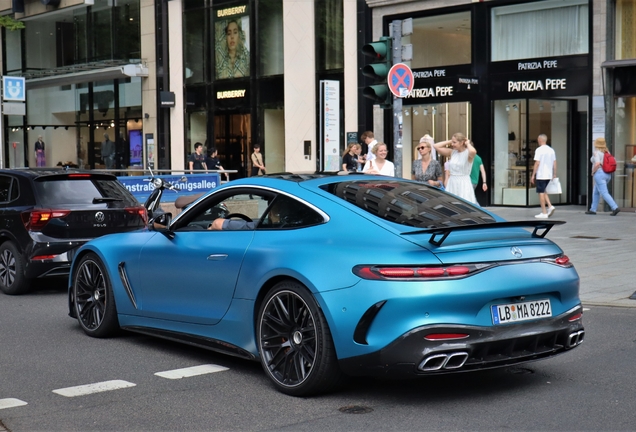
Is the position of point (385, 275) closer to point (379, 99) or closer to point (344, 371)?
point (344, 371)

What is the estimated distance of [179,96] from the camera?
3269cm

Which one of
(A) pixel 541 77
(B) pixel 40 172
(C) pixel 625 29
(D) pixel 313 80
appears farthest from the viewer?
(D) pixel 313 80

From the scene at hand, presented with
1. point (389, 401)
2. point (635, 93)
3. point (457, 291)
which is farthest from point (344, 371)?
point (635, 93)

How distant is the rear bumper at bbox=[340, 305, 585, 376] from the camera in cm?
530

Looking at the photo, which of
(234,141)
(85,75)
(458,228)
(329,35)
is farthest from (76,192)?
(85,75)

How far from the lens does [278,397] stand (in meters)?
5.85

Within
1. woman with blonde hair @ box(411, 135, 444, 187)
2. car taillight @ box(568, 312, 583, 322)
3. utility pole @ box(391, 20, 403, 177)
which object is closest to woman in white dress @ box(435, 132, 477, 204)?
woman with blonde hair @ box(411, 135, 444, 187)

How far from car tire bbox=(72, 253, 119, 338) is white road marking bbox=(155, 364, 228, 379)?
1.38 meters

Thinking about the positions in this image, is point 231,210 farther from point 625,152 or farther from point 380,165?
point 625,152

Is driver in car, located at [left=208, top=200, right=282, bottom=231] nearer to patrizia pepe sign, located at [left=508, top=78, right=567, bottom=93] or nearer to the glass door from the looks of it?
patrizia pepe sign, located at [left=508, top=78, right=567, bottom=93]

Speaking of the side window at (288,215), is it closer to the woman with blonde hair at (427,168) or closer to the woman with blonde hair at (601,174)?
the woman with blonde hair at (427,168)

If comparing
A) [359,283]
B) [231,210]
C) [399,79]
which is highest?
[399,79]

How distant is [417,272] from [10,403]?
8.69 ft

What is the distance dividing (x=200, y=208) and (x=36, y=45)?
37.3 meters
